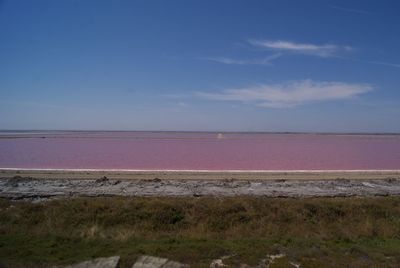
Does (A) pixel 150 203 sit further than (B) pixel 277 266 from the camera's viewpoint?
Yes

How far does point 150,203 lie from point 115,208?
52.3 inches

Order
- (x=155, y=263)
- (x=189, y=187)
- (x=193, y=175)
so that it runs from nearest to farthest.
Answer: (x=155, y=263) < (x=189, y=187) < (x=193, y=175)

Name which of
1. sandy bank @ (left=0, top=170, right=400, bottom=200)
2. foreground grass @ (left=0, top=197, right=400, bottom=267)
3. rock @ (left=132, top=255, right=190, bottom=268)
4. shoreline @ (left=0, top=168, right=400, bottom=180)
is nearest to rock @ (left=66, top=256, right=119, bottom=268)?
foreground grass @ (left=0, top=197, right=400, bottom=267)

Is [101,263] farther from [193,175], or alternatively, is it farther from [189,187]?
[193,175]

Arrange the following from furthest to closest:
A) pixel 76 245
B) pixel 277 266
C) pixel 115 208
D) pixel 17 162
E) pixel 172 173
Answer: pixel 17 162, pixel 172 173, pixel 115 208, pixel 76 245, pixel 277 266

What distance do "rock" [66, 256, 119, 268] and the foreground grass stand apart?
8.4 inches

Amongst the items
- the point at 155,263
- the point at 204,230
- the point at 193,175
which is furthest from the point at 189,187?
the point at 155,263

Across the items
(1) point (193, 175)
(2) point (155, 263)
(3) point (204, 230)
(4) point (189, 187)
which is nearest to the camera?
(2) point (155, 263)

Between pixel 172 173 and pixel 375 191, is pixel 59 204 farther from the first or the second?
pixel 375 191

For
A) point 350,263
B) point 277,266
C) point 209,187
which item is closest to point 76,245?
point 277,266

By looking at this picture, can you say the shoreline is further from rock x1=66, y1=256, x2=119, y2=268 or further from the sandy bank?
rock x1=66, y1=256, x2=119, y2=268

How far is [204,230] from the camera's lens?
12.9 meters

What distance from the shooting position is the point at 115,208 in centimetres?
1445

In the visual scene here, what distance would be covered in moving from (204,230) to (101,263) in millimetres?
5206
